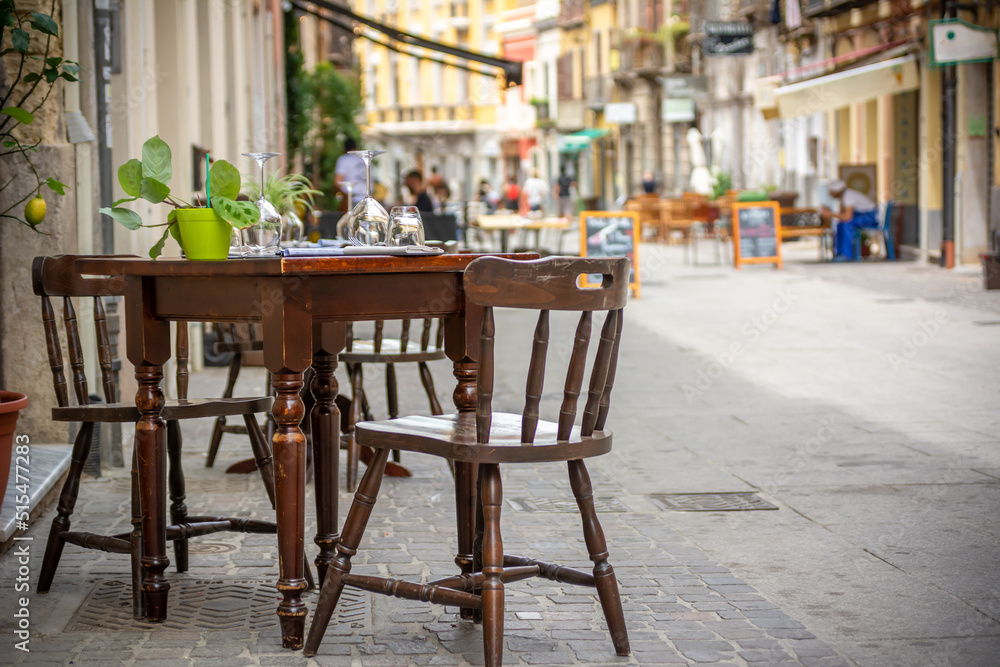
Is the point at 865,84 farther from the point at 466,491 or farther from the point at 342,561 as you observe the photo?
the point at 342,561

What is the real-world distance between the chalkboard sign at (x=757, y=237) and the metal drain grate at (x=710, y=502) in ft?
46.1

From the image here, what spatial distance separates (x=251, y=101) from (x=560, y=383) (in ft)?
24.4

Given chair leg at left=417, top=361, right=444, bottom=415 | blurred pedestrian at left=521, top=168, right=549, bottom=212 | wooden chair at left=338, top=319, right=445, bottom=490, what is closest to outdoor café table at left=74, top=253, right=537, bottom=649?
wooden chair at left=338, top=319, right=445, bottom=490

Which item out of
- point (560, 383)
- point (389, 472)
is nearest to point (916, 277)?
point (560, 383)

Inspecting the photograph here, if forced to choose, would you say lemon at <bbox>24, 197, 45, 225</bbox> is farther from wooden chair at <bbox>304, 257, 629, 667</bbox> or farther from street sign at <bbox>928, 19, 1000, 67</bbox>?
street sign at <bbox>928, 19, 1000, 67</bbox>

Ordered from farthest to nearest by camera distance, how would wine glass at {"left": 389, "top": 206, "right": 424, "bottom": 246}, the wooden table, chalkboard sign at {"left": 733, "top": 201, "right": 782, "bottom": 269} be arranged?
chalkboard sign at {"left": 733, "top": 201, "right": 782, "bottom": 269} → the wooden table → wine glass at {"left": 389, "top": 206, "right": 424, "bottom": 246}

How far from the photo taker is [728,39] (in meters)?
30.5

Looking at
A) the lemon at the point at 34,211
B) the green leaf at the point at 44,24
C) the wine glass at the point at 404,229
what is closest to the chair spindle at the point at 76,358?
the lemon at the point at 34,211

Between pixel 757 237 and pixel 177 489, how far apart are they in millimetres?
15959

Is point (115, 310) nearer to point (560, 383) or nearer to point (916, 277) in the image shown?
point (560, 383)

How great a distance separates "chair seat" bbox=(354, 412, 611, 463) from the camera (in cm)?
341

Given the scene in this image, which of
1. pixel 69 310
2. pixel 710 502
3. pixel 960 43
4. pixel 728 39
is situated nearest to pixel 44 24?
pixel 69 310

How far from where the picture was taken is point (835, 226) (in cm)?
2141

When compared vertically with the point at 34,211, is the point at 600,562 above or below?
below
